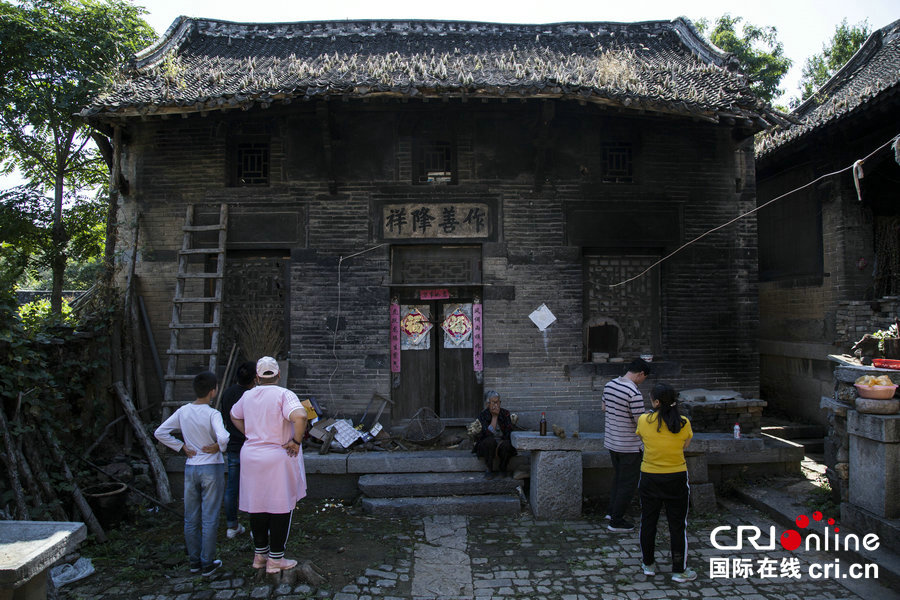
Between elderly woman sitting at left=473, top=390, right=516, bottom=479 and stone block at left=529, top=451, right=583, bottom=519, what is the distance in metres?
0.56

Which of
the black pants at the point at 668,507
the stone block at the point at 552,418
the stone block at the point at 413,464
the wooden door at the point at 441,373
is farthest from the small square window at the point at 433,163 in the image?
the black pants at the point at 668,507

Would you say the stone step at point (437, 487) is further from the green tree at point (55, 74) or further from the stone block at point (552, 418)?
the green tree at point (55, 74)

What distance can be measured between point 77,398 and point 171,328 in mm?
1410

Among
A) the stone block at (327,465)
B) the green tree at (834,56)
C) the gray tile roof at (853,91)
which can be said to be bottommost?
the stone block at (327,465)

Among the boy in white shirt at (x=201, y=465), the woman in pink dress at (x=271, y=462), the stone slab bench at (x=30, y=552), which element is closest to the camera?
the stone slab bench at (x=30, y=552)

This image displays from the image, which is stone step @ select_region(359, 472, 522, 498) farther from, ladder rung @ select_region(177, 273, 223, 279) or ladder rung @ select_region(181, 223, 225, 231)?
ladder rung @ select_region(181, 223, 225, 231)

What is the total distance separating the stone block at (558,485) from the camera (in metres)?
6.28

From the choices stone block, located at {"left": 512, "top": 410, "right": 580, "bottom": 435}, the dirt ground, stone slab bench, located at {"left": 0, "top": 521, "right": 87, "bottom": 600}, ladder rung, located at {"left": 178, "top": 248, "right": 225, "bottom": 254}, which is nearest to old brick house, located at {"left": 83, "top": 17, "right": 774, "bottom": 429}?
stone block, located at {"left": 512, "top": 410, "right": 580, "bottom": 435}

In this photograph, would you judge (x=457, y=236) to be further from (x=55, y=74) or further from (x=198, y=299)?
(x=55, y=74)

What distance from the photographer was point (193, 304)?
820cm

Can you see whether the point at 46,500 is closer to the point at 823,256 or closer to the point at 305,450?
the point at 305,450

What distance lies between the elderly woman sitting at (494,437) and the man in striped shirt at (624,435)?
4.45 ft

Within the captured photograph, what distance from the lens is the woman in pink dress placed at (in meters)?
4.51

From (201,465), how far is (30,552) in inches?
73.8
